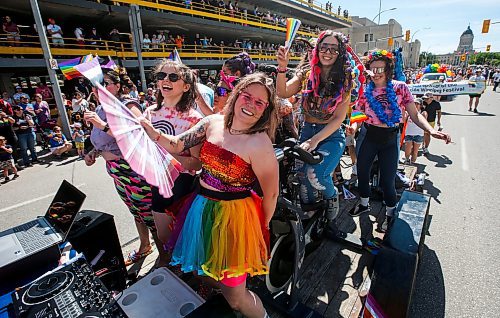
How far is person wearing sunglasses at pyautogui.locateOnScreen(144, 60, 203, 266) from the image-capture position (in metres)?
2.18

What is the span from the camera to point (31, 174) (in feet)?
21.7

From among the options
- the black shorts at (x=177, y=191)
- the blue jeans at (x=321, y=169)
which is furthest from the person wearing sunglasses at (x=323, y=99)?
the black shorts at (x=177, y=191)

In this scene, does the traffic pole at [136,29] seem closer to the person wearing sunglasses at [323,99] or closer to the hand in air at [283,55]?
the person wearing sunglasses at [323,99]

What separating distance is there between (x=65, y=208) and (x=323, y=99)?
2349mm

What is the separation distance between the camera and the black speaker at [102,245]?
7.14ft

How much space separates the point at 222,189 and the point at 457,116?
14.1 meters

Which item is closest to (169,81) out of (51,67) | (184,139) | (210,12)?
(184,139)

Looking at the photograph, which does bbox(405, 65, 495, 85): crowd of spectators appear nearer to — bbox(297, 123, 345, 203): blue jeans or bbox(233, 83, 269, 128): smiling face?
bbox(297, 123, 345, 203): blue jeans

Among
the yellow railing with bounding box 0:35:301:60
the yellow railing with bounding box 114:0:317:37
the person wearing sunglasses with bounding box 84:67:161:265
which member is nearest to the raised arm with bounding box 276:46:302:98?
the person wearing sunglasses with bounding box 84:67:161:265

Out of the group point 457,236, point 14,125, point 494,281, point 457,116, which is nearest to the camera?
point 494,281

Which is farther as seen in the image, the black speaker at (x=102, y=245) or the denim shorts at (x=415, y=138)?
the denim shorts at (x=415, y=138)

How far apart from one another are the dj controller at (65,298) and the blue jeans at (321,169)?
5.74ft

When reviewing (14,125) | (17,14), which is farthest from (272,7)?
(14,125)

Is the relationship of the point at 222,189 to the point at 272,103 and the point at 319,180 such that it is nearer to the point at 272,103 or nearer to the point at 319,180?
the point at 272,103
